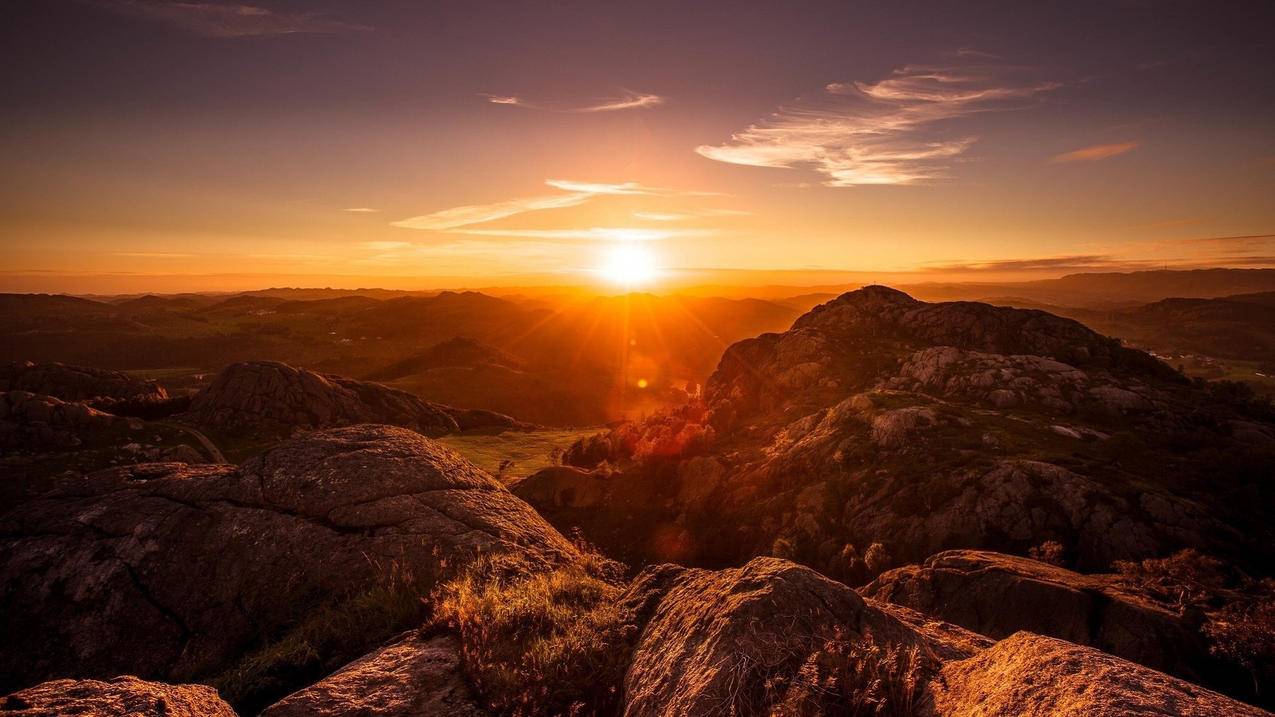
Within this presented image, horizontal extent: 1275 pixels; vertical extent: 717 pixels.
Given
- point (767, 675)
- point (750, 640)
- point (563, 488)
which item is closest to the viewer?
point (767, 675)

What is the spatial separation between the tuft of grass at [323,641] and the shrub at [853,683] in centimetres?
515

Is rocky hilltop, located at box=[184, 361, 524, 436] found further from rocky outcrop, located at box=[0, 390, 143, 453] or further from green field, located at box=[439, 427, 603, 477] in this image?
rocky outcrop, located at box=[0, 390, 143, 453]

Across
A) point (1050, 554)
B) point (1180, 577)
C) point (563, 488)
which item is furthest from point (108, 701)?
point (563, 488)

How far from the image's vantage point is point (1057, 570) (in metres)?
11.8

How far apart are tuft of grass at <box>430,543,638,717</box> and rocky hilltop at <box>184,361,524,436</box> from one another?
41776 millimetres

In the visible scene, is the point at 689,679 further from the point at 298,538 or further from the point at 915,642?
the point at 298,538

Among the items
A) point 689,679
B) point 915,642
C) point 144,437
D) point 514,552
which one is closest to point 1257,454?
point 915,642

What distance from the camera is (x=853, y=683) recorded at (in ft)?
14.3

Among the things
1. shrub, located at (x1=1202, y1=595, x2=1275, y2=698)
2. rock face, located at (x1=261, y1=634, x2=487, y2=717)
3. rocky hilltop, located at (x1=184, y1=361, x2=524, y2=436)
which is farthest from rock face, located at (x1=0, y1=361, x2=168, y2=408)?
shrub, located at (x1=1202, y1=595, x2=1275, y2=698)

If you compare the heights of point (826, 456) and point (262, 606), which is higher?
point (262, 606)

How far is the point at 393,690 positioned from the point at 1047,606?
41.0 ft

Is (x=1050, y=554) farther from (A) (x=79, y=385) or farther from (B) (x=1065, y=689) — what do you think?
(A) (x=79, y=385)

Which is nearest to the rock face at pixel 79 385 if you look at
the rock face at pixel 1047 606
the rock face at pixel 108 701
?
the rock face at pixel 108 701

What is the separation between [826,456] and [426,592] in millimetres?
17827
